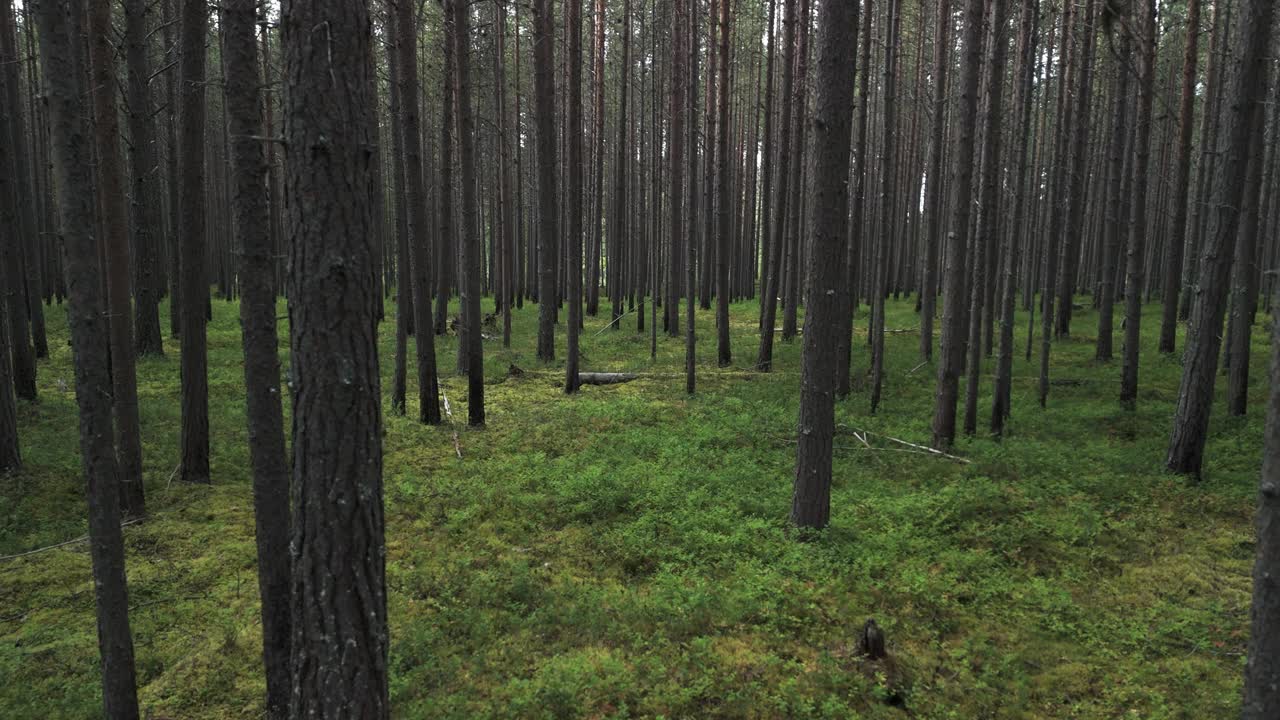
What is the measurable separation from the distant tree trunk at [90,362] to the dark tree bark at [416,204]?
623 cm

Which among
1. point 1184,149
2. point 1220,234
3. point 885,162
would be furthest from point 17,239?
point 1184,149

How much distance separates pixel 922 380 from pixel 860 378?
49.6 inches

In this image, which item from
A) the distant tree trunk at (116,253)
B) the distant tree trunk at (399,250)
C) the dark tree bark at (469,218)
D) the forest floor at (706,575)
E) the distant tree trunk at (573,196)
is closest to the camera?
the forest floor at (706,575)

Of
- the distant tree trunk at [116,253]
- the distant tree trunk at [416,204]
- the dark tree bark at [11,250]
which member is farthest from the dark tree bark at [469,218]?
the dark tree bark at [11,250]

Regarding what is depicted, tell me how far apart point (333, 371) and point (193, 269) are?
5.72 meters

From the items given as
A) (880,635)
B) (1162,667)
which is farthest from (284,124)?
(1162,667)

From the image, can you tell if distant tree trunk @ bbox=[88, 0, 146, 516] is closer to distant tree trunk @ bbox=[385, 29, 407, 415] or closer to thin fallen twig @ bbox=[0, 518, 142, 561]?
thin fallen twig @ bbox=[0, 518, 142, 561]

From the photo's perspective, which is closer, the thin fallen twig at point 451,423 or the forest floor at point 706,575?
the forest floor at point 706,575

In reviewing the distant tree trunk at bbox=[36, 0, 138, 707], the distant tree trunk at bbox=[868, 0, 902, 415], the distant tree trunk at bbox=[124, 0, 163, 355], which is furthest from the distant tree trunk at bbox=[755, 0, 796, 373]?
the distant tree trunk at bbox=[36, 0, 138, 707]

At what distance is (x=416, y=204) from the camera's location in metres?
10.3

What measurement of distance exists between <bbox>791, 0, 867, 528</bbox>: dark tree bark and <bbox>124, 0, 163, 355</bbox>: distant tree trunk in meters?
6.72

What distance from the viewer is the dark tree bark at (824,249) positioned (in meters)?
6.05

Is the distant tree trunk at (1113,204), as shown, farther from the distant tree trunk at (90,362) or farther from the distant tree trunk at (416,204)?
the distant tree trunk at (90,362)

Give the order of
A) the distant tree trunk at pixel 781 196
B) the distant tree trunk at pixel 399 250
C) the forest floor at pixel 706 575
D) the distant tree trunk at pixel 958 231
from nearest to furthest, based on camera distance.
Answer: the forest floor at pixel 706 575 → the distant tree trunk at pixel 958 231 → the distant tree trunk at pixel 399 250 → the distant tree trunk at pixel 781 196
